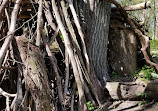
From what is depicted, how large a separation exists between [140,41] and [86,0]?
1499mm

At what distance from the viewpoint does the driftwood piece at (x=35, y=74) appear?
1620 mm

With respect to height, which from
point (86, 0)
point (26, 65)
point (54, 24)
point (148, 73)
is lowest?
point (148, 73)

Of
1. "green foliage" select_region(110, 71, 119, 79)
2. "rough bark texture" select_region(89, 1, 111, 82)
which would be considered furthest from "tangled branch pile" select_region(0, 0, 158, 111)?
"green foliage" select_region(110, 71, 119, 79)

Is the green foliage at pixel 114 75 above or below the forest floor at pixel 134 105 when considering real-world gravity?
above

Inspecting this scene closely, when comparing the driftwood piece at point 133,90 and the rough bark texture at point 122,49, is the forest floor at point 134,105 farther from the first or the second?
the rough bark texture at point 122,49

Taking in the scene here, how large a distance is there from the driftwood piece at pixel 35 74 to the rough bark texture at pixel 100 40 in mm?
1267

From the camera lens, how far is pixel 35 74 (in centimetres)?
166

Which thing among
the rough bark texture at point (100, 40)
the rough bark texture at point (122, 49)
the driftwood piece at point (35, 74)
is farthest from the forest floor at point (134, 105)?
the driftwood piece at point (35, 74)

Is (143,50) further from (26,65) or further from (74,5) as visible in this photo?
(26,65)

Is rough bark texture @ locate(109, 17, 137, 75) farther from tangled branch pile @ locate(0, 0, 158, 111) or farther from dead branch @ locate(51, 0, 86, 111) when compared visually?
dead branch @ locate(51, 0, 86, 111)

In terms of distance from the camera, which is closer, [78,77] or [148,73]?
[78,77]

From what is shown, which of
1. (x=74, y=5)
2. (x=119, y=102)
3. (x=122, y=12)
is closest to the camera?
(x=119, y=102)

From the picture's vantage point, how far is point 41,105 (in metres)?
1.63

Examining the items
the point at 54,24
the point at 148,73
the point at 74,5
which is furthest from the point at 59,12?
the point at 148,73
